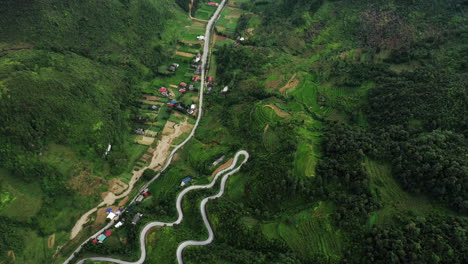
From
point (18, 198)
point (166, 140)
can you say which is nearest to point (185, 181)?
point (166, 140)

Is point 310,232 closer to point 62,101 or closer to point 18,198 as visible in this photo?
point 18,198

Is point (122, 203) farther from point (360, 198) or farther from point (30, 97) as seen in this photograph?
point (360, 198)

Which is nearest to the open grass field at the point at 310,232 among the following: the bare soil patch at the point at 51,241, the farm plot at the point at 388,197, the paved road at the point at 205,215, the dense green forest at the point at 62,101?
the farm plot at the point at 388,197

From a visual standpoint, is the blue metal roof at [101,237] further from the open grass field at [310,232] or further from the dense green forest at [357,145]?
the open grass field at [310,232]

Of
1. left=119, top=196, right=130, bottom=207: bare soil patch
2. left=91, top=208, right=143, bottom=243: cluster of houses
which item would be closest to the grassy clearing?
left=91, top=208, right=143, bottom=243: cluster of houses

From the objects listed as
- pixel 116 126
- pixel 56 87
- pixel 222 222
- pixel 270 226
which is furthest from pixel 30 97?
pixel 270 226

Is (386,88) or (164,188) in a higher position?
(386,88)
